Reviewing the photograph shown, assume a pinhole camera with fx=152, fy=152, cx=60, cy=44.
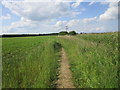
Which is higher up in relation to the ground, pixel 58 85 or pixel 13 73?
pixel 13 73

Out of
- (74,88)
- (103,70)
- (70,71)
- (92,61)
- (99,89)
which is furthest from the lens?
(70,71)

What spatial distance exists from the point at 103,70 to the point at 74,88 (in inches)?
47.6

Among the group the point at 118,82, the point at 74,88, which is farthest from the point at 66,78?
the point at 118,82

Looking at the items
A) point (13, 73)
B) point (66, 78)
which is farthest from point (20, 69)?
point (66, 78)

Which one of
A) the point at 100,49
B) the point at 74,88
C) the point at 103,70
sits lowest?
the point at 74,88

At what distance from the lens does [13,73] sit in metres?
5.17

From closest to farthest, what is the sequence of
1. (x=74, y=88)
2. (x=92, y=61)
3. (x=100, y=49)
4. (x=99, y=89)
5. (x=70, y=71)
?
(x=99, y=89) < (x=74, y=88) < (x=92, y=61) < (x=100, y=49) < (x=70, y=71)

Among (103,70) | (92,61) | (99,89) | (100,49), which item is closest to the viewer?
(99,89)

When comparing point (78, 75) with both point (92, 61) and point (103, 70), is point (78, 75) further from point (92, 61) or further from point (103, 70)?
point (103, 70)

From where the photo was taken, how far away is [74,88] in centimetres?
529

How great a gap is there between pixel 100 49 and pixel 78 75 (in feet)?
5.03

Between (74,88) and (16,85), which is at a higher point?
(16,85)

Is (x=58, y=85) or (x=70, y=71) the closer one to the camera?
(x=58, y=85)

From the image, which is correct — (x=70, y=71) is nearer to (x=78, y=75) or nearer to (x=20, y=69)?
(x=78, y=75)
